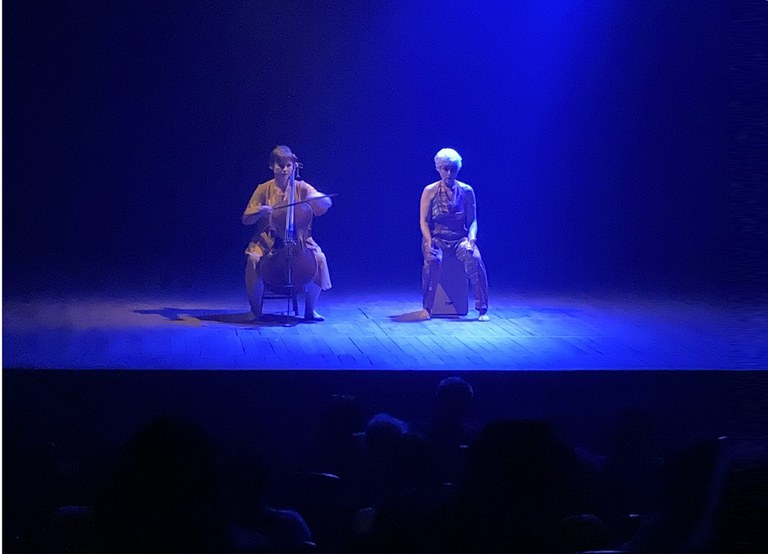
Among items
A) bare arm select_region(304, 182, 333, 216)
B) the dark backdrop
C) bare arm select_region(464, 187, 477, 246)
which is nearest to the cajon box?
bare arm select_region(464, 187, 477, 246)

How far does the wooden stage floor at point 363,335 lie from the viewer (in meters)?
5.06

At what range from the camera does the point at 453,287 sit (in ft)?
22.8

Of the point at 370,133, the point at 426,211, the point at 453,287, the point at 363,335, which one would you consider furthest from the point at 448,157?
the point at 370,133

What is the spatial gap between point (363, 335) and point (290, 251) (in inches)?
30.0

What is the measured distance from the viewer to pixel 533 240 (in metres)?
8.74

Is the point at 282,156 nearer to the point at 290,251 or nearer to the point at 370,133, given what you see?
the point at 290,251

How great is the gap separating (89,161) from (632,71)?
166 inches

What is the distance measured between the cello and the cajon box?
917mm

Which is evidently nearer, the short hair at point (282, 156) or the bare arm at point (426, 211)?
the short hair at point (282, 156)

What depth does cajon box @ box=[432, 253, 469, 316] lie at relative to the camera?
6918 millimetres

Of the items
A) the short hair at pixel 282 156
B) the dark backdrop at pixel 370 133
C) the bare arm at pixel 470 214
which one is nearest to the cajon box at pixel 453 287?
the bare arm at pixel 470 214

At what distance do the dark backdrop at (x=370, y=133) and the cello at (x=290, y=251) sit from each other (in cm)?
193
